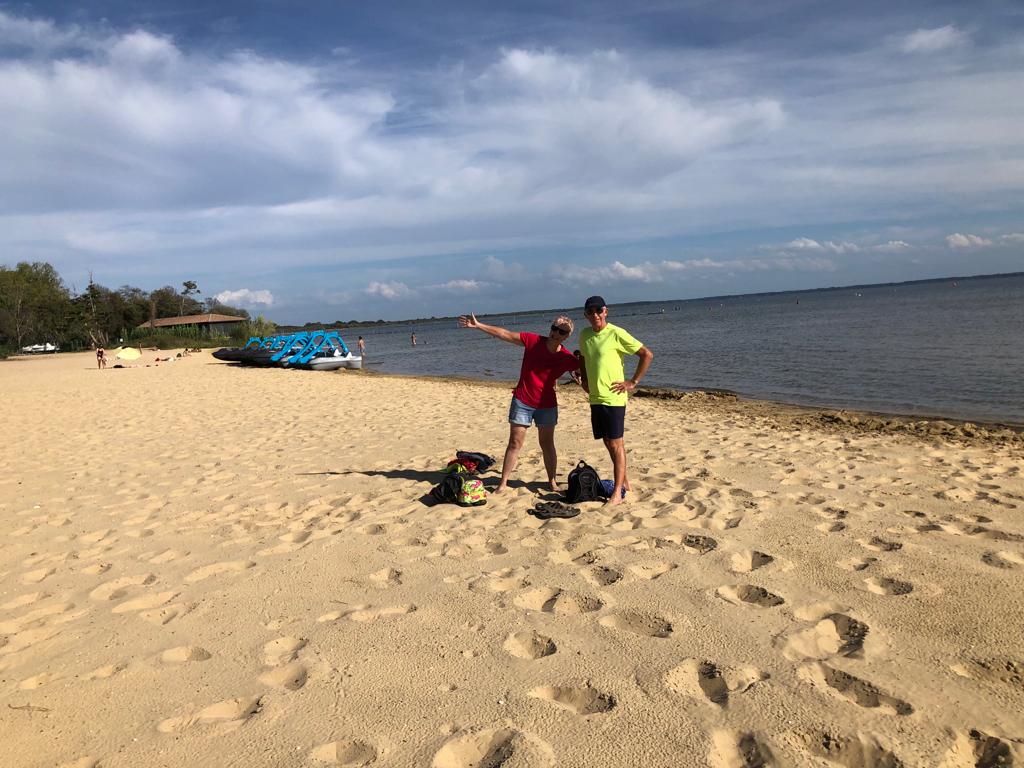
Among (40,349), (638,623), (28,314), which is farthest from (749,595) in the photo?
(28,314)

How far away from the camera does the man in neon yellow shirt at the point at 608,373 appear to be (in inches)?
195

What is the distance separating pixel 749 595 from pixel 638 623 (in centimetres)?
69

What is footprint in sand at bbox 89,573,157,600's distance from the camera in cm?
382

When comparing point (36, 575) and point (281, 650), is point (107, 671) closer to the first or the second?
point (281, 650)

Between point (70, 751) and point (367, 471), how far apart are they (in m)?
4.37

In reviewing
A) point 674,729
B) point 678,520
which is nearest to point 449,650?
point 674,729

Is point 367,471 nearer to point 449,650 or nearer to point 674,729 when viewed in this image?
point 449,650

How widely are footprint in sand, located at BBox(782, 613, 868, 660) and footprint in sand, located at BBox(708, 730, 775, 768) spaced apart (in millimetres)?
629

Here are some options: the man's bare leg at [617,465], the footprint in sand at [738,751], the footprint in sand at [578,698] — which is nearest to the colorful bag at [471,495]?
the man's bare leg at [617,465]

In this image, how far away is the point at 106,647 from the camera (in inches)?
125

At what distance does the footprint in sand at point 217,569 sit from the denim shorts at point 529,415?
2313 millimetres

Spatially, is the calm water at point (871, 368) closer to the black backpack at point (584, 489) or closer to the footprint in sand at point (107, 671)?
the black backpack at point (584, 489)

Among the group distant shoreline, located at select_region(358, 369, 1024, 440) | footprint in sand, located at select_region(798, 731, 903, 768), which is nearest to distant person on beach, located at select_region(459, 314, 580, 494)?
footprint in sand, located at select_region(798, 731, 903, 768)

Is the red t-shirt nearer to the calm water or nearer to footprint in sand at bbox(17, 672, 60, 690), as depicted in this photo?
footprint in sand at bbox(17, 672, 60, 690)
